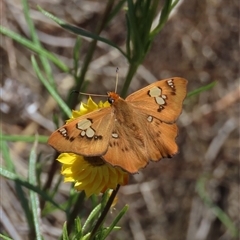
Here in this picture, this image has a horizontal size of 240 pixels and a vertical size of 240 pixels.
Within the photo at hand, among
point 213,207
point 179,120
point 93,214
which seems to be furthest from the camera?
point 179,120

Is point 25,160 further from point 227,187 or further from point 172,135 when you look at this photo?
point 172,135

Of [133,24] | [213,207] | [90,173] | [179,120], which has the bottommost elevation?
[213,207]

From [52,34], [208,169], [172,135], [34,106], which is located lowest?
[208,169]

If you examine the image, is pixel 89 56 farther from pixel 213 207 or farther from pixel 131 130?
pixel 213 207

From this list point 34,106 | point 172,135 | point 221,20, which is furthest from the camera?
point 221,20

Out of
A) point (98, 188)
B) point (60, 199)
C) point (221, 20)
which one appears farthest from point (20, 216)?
point (221, 20)

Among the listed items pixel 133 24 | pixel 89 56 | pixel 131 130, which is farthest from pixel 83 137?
pixel 89 56

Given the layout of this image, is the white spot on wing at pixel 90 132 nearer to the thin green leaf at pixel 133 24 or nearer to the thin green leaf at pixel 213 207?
the thin green leaf at pixel 133 24
